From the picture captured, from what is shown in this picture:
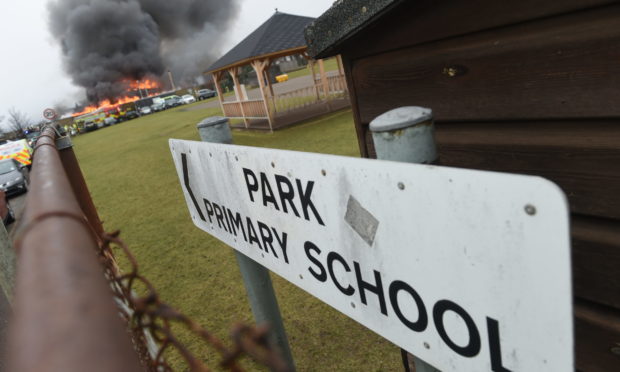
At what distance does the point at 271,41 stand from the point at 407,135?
44.5ft

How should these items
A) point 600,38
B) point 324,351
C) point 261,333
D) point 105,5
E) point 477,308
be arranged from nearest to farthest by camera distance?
point 261,333
point 477,308
point 600,38
point 324,351
point 105,5

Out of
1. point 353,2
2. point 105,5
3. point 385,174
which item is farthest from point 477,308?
point 105,5

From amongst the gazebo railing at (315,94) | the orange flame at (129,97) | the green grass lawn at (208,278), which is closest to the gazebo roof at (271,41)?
the gazebo railing at (315,94)

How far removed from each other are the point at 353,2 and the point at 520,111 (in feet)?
2.42

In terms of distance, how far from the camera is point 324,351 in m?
2.94

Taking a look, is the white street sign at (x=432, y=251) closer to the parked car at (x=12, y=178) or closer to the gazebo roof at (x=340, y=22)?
the gazebo roof at (x=340, y=22)

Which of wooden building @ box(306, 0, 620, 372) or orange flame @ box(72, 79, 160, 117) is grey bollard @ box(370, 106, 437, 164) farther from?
orange flame @ box(72, 79, 160, 117)

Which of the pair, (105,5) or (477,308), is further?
(105,5)

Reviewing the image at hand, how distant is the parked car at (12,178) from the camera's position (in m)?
11.4

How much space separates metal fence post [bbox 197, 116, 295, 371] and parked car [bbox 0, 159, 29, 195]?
41.2ft

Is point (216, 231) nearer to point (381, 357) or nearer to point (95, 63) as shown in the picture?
point (381, 357)

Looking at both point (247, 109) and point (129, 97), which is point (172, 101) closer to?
point (129, 97)

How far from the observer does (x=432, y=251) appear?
34.7 inches

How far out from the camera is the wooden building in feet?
3.75
